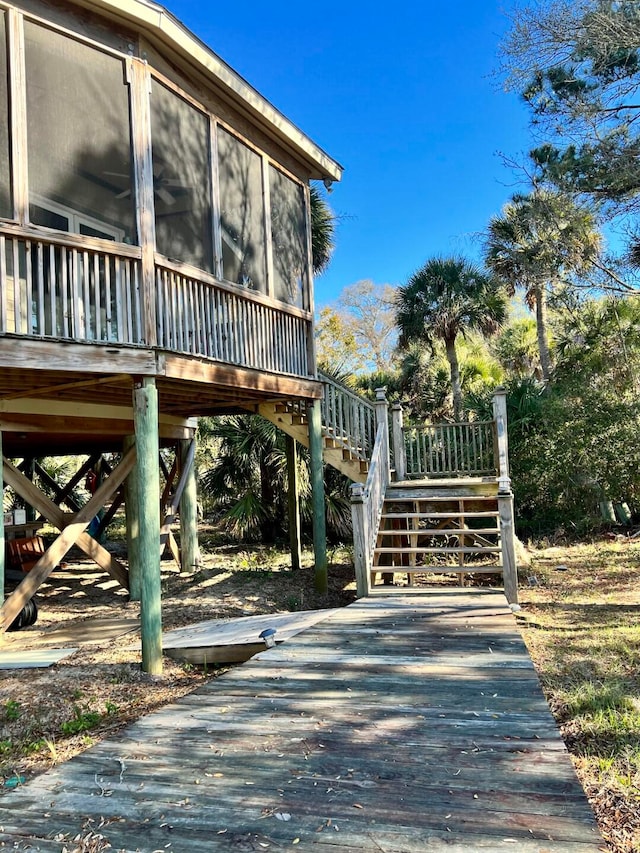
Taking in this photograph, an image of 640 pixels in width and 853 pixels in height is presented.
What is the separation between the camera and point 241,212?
817 centimetres

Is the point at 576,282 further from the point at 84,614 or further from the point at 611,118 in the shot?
the point at 84,614

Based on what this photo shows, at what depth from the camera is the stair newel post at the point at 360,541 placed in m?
7.09

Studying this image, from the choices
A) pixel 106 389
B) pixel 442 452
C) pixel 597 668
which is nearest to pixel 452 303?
pixel 442 452

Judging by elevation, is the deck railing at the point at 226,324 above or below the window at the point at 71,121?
below

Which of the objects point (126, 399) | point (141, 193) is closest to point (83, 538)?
point (126, 399)

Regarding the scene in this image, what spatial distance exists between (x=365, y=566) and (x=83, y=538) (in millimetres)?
3815

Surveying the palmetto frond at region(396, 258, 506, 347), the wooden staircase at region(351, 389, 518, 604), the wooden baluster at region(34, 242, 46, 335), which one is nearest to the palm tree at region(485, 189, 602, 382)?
the palmetto frond at region(396, 258, 506, 347)

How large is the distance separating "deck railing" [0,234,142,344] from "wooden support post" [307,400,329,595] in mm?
3919

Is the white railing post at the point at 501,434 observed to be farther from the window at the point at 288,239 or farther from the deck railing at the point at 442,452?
the window at the point at 288,239

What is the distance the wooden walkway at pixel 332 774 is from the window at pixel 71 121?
480cm

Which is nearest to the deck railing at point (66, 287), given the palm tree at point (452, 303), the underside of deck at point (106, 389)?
the underside of deck at point (106, 389)

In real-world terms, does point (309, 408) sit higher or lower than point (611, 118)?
lower

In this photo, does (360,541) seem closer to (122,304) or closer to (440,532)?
(440,532)

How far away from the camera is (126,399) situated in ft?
27.8
